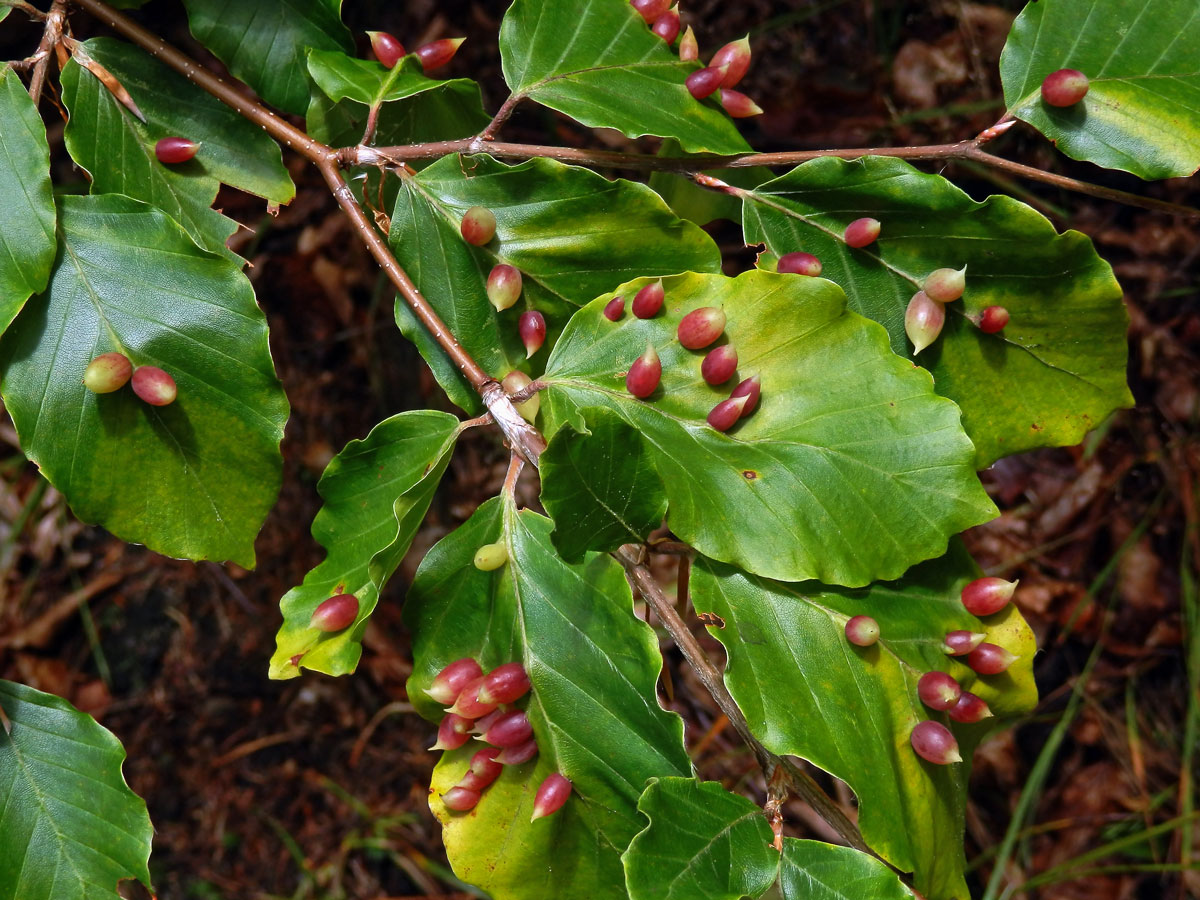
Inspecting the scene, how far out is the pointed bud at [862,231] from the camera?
1346mm

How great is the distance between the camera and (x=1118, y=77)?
4.35 feet

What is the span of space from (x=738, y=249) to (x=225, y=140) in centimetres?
169

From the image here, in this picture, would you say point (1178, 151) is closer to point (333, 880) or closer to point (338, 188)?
point (338, 188)

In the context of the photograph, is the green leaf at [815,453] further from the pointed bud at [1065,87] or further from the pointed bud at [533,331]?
the pointed bud at [1065,87]

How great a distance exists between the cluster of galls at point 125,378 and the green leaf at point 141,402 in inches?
1.2

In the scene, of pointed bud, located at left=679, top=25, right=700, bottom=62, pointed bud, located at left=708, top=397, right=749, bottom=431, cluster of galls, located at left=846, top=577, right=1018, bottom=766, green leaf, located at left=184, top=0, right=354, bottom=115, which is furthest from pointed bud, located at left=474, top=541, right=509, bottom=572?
green leaf, located at left=184, top=0, right=354, bottom=115

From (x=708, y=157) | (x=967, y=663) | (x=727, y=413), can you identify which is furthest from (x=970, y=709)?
(x=708, y=157)

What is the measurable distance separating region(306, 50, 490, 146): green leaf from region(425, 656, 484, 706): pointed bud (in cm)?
85

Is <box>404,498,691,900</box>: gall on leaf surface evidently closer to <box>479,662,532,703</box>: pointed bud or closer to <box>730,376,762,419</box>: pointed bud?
<box>479,662,532,703</box>: pointed bud

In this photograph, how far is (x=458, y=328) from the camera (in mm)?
1455

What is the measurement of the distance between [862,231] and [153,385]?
1.06 meters

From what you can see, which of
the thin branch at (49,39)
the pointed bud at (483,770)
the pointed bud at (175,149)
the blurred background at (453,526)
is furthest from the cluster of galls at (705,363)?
the blurred background at (453,526)

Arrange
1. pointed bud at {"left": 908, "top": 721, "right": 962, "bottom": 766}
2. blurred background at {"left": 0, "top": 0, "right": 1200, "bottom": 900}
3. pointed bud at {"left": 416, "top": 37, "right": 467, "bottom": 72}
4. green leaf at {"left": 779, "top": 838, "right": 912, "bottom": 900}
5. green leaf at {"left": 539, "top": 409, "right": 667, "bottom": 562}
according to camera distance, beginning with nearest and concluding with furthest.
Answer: green leaf at {"left": 539, "top": 409, "right": 667, "bottom": 562}
green leaf at {"left": 779, "top": 838, "right": 912, "bottom": 900}
pointed bud at {"left": 908, "top": 721, "right": 962, "bottom": 766}
pointed bud at {"left": 416, "top": 37, "right": 467, "bottom": 72}
blurred background at {"left": 0, "top": 0, "right": 1200, "bottom": 900}

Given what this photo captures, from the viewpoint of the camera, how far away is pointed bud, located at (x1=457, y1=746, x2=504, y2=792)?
135 centimetres
